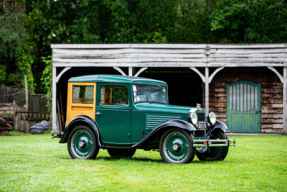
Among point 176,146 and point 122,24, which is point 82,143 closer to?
point 176,146

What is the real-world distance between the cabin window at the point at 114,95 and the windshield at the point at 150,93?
0.23 meters

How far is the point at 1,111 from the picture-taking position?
20031mm

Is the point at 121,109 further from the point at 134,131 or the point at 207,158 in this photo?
the point at 207,158

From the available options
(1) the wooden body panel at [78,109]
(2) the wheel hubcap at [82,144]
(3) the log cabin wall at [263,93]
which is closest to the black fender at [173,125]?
(2) the wheel hubcap at [82,144]

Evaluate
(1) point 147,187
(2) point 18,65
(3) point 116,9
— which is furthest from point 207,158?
(3) point 116,9

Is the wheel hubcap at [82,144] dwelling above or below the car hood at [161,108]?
below

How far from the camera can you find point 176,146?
7.88 metres

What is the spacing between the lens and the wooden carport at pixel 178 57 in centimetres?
1733

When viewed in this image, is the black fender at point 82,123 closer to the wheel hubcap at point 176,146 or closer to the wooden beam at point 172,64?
the wheel hubcap at point 176,146

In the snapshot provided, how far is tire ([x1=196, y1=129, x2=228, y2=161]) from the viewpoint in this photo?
8547 millimetres

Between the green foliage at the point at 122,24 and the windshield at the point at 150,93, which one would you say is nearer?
the windshield at the point at 150,93

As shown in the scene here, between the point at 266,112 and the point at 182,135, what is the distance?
1134 cm

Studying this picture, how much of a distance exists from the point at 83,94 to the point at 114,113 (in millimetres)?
980

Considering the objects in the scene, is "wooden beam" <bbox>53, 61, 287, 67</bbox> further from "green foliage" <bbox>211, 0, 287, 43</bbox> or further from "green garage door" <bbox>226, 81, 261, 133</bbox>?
"green foliage" <bbox>211, 0, 287, 43</bbox>
